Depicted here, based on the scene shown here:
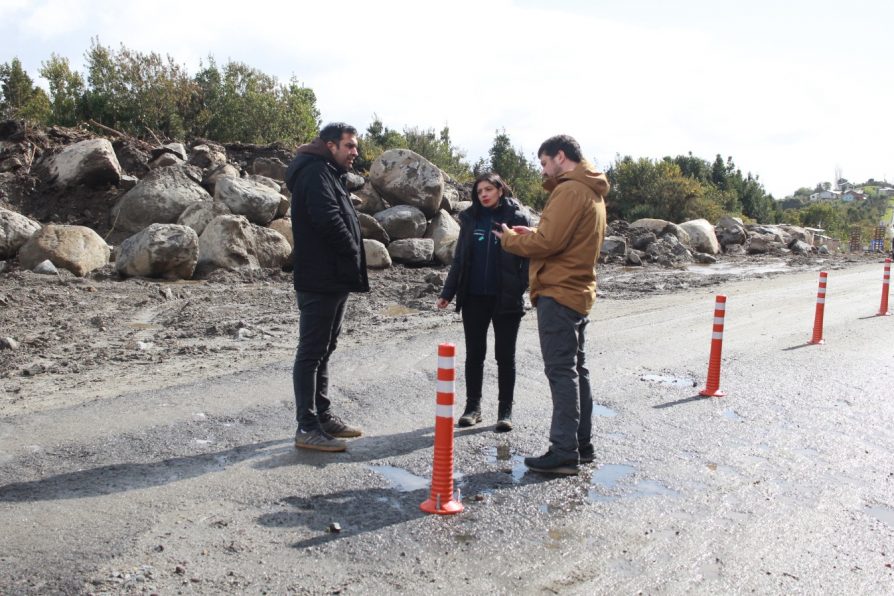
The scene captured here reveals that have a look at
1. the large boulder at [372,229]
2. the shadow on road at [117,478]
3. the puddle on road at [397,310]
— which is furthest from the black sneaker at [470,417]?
the large boulder at [372,229]

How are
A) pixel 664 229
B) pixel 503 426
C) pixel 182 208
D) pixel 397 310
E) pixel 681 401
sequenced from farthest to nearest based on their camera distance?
pixel 664 229
pixel 182 208
pixel 397 310
pixel 681 401
pixel 503 426

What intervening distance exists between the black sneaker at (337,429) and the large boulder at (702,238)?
23725 millimetres

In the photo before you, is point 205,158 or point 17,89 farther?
point 17,89

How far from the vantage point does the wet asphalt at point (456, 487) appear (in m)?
3.87

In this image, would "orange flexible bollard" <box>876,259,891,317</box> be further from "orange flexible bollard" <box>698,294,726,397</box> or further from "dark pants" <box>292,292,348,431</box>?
"dark pants" <box>292,292,348,431</box>

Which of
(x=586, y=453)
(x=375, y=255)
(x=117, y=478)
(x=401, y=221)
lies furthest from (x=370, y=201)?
(x=117, y=478)

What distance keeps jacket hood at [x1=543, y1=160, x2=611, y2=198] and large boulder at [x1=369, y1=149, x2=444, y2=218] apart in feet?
47.1

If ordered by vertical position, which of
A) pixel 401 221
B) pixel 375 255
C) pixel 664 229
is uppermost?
pixel 401 221

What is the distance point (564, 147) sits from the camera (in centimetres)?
521

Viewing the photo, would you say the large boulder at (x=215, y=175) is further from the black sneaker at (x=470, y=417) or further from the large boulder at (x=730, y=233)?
the large boulder at (x=730, y=233)

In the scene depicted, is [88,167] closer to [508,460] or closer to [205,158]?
[205,158]

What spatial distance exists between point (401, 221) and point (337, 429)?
512 inches

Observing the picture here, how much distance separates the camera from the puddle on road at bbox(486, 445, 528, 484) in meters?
5.40

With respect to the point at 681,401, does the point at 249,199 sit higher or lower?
higher
